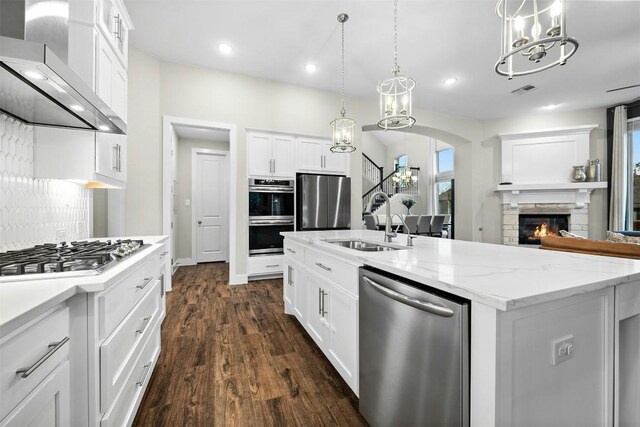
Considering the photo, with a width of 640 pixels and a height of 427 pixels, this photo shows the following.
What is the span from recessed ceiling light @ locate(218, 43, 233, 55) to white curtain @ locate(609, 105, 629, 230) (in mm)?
7143

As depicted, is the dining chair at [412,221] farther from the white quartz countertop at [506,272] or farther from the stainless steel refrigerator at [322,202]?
the white quartz countertop at [506,272]

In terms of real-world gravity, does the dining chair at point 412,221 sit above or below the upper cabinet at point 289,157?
below

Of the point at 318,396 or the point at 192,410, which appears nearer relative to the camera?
the point at 192,410

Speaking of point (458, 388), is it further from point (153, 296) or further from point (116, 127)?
point (116, 127)

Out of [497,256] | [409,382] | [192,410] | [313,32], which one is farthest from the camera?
[313,32]

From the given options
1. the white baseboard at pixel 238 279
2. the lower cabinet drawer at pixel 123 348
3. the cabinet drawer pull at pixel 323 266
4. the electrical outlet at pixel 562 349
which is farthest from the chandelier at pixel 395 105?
the white baseboard at pixel 238 279

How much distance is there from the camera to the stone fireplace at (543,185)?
18.2ft

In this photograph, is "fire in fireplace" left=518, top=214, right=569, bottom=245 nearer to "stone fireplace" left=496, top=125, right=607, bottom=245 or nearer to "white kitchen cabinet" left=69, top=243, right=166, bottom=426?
"stone fireplace" left=496, top=125, right=607, bottom=245

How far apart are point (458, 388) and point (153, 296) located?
1.76 metres

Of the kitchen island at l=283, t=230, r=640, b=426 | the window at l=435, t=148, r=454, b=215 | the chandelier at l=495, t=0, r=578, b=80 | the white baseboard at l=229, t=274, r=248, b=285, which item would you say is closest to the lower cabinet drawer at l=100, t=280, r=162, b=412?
the kitchen island at l=283, t=230, r=640, b=426

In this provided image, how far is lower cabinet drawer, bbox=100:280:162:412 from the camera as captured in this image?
986 millimetres

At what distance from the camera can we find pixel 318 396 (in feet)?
5.33

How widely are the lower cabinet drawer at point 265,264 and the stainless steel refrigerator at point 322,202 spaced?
24.8 inches

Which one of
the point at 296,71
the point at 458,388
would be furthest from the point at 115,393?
the point at 296,71
